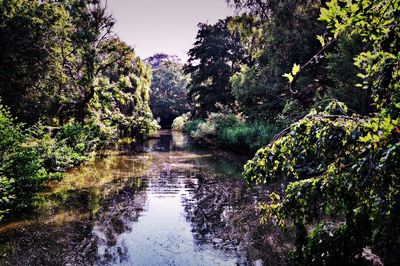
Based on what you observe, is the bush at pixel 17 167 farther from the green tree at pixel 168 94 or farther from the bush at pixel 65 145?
the green tree at pixel 168 94

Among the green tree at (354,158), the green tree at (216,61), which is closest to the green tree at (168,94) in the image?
the green tree at (216,61)

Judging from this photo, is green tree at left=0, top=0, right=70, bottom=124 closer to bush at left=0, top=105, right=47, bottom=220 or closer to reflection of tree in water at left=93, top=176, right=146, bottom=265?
reflection of tree in water at left=93, top=176, right=146, bottom=265

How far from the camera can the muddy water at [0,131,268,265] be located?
247 inches

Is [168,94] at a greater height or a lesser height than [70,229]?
greater

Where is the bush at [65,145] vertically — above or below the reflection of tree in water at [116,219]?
above

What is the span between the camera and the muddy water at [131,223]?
6.28m

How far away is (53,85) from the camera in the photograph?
61.5 feet

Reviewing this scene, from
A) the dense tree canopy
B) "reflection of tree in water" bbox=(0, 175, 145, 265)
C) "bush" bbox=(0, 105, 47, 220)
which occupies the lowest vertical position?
"reflection of tree in water" bbox=(0, 175, 145, 265)

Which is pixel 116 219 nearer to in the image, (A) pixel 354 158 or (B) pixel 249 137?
(A) pixel 354 158

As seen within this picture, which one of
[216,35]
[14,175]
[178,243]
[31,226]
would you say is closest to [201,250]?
[178,243]

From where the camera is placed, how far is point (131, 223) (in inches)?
323

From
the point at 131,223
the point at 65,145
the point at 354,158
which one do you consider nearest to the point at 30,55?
the point at 65,145

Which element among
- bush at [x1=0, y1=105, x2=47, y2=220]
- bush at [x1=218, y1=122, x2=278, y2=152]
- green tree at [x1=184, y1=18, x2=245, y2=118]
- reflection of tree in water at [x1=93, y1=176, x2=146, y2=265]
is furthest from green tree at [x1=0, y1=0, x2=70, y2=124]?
green tree at [x1=184, y1=18, x2=245, y2=118]

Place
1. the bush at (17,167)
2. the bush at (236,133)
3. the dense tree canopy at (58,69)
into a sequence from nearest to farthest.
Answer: the bush at (17,167), the dense tree canopy at (58,69), the bush at (236,133)
